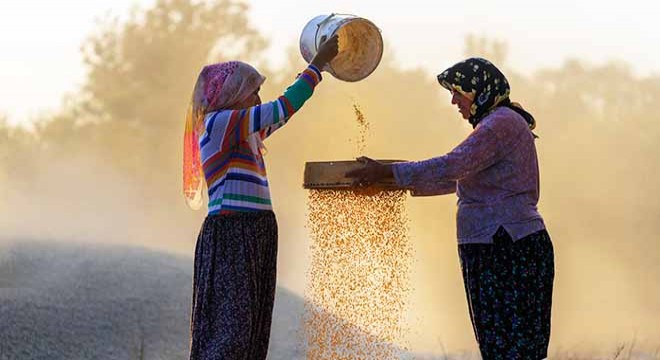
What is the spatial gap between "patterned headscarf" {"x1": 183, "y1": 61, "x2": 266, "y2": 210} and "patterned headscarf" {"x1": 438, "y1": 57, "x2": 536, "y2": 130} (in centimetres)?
71

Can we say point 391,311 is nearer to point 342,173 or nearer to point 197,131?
point 342,173

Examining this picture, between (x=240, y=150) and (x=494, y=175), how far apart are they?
932 mm

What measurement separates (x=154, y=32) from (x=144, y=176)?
2304mm

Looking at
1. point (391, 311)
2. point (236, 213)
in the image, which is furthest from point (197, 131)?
point (391, 311)

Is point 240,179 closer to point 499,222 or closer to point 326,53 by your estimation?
point 326,53

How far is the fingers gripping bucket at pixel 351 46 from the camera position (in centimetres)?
472

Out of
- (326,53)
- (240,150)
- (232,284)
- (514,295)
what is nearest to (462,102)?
(326,53)

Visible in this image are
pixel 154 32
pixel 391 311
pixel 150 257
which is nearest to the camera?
pixel 391 311

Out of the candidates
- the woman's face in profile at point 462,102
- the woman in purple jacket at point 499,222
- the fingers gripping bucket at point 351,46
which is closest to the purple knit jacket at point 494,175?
the woman in purple jacket at point 499,222

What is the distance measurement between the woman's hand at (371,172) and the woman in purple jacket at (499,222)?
0.17 metres

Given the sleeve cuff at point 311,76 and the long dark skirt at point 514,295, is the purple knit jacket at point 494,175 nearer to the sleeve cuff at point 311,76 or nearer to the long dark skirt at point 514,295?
the long dark skirt at point 514,295

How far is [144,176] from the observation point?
18078 mm

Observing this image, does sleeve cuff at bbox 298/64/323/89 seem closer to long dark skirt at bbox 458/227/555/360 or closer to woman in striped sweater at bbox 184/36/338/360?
woman in striped sweater at bbox 184/36/338/360

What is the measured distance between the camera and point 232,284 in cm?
414
